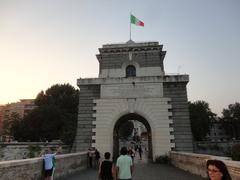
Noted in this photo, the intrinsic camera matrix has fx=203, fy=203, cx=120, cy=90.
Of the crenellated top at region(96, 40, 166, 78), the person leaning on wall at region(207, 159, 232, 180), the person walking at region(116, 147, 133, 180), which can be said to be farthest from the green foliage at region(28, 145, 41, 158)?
the person leaning on wall at region(207, 159, 232, 180)

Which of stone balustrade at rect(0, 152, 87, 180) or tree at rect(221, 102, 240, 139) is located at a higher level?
tree at rect(221, 102, 240, 139)

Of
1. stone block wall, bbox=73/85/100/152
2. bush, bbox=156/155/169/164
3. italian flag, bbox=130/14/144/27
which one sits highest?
italian flag, bbox=130/14/144/27

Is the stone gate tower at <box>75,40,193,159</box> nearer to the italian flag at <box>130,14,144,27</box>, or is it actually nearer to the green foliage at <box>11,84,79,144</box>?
the italian flag at <box>130,14,144,27</box>

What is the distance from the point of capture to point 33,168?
821 centimetres

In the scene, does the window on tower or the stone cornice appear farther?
the window on tower

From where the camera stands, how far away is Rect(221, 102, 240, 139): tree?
6362cm

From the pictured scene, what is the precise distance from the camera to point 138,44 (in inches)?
797

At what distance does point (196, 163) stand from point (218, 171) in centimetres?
927

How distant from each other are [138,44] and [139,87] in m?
5.14

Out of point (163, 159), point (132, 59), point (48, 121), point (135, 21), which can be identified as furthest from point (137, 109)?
point (48, 121)

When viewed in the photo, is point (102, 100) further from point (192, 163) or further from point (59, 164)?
point (192, 163)

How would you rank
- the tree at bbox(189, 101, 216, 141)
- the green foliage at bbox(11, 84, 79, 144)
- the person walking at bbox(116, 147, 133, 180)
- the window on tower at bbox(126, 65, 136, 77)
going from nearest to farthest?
the person walking at bbox(116, 147, 133, 180) < the window on tower at bbox(126, 65, 136, 77) < the green foliage at bbox(11, 84, 79, 144) < the tree at bbox(189, 101, 216, 141)

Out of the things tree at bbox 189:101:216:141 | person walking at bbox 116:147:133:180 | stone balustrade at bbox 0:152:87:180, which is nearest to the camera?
person walking at bbox 116:147:133:180

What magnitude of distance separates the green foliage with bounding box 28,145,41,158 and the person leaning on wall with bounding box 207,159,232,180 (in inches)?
898
